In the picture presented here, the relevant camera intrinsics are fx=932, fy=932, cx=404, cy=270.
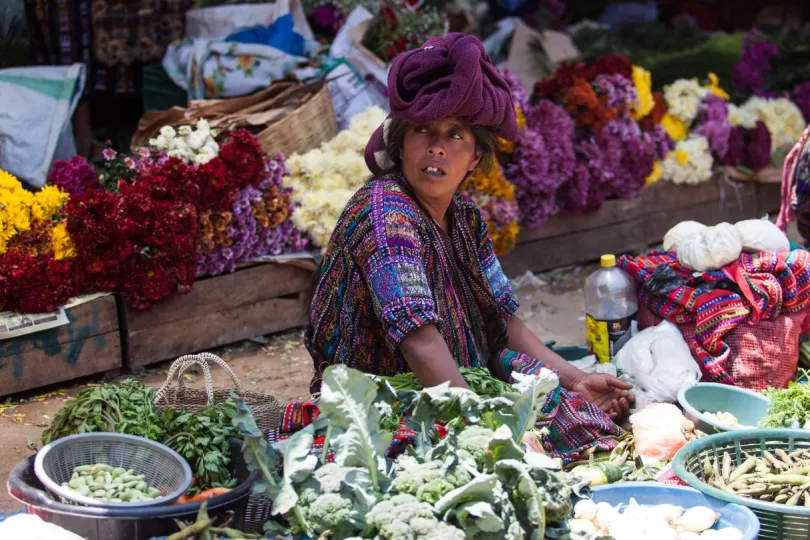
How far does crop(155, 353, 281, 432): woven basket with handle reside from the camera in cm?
298

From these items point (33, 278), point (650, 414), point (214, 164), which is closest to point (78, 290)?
point (33, 278)

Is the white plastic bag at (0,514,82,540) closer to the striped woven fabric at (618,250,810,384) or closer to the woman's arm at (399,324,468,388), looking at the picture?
the woman's arm at (399,324,468,388)

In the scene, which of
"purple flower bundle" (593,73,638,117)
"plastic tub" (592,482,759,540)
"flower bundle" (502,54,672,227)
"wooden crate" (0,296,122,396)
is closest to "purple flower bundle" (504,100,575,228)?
"flower bundle" (502,54,672,227)

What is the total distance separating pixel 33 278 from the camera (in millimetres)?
4043

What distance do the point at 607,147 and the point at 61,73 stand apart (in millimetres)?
3377

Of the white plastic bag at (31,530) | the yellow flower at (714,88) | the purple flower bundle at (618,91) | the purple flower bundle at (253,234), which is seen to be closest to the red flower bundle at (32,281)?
the purple flower bundle at (253,234)

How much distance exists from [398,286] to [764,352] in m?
1.82

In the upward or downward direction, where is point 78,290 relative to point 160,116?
downward

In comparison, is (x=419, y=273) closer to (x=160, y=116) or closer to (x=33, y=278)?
(x=33, y=278)

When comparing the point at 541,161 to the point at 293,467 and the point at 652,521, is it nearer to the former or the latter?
the point at 652,521

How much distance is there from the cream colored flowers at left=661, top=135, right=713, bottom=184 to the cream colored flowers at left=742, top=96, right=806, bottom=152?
29.7 inches

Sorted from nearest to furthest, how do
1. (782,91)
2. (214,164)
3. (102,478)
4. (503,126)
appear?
(102,478) < (503,126) < (214,164) < (782,91)

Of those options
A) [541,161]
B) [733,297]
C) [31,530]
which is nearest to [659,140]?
[541,161]

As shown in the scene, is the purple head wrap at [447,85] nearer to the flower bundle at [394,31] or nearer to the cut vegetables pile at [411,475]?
the cut vegetables pile at [411,475]
